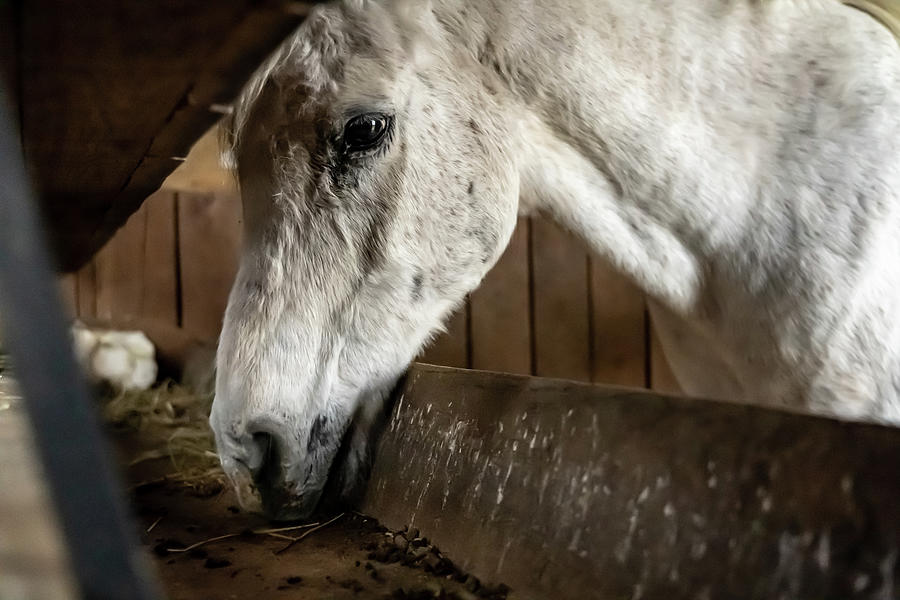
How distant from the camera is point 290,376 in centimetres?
73

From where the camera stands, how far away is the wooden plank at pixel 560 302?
1844 mm

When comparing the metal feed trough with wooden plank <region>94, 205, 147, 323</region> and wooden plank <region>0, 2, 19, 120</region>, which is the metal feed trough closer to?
wooden plank <region>0, 2, 19, 120</region>

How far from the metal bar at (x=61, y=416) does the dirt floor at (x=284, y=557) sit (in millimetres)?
288

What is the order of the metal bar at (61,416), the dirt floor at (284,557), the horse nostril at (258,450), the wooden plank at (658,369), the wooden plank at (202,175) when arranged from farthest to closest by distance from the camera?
the wooden plank at (658,369)
the wooden plank at (202,175)
the horse nostril at (258,450)
the dirt floor at (284,557)
the metal bar at (61,416)

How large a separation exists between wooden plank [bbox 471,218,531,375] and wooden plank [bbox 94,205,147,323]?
35.4 inches

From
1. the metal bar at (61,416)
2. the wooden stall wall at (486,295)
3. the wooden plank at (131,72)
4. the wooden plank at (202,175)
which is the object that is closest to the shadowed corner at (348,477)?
the wooden plank at (131,72)

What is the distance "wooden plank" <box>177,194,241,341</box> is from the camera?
1.83 m

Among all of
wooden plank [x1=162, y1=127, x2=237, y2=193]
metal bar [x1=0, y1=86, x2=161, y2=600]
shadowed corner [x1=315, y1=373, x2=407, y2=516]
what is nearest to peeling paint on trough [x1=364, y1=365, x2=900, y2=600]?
shadowed corner [x1=315, y1=373, x2=407, y2=516]

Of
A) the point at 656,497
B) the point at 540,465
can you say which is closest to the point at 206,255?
the point at 540,465

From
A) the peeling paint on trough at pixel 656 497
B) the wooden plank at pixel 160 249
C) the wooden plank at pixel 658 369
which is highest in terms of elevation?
the peeling paint on trough at pixel 656 497

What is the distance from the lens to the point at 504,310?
1.85m

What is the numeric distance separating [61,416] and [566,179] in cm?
71

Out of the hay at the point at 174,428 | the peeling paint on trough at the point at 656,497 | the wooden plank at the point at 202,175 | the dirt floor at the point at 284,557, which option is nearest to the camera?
the peeling paint on trough at the point at 656,497

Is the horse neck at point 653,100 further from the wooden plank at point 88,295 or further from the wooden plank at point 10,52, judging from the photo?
the wooden plank at point 88,295
